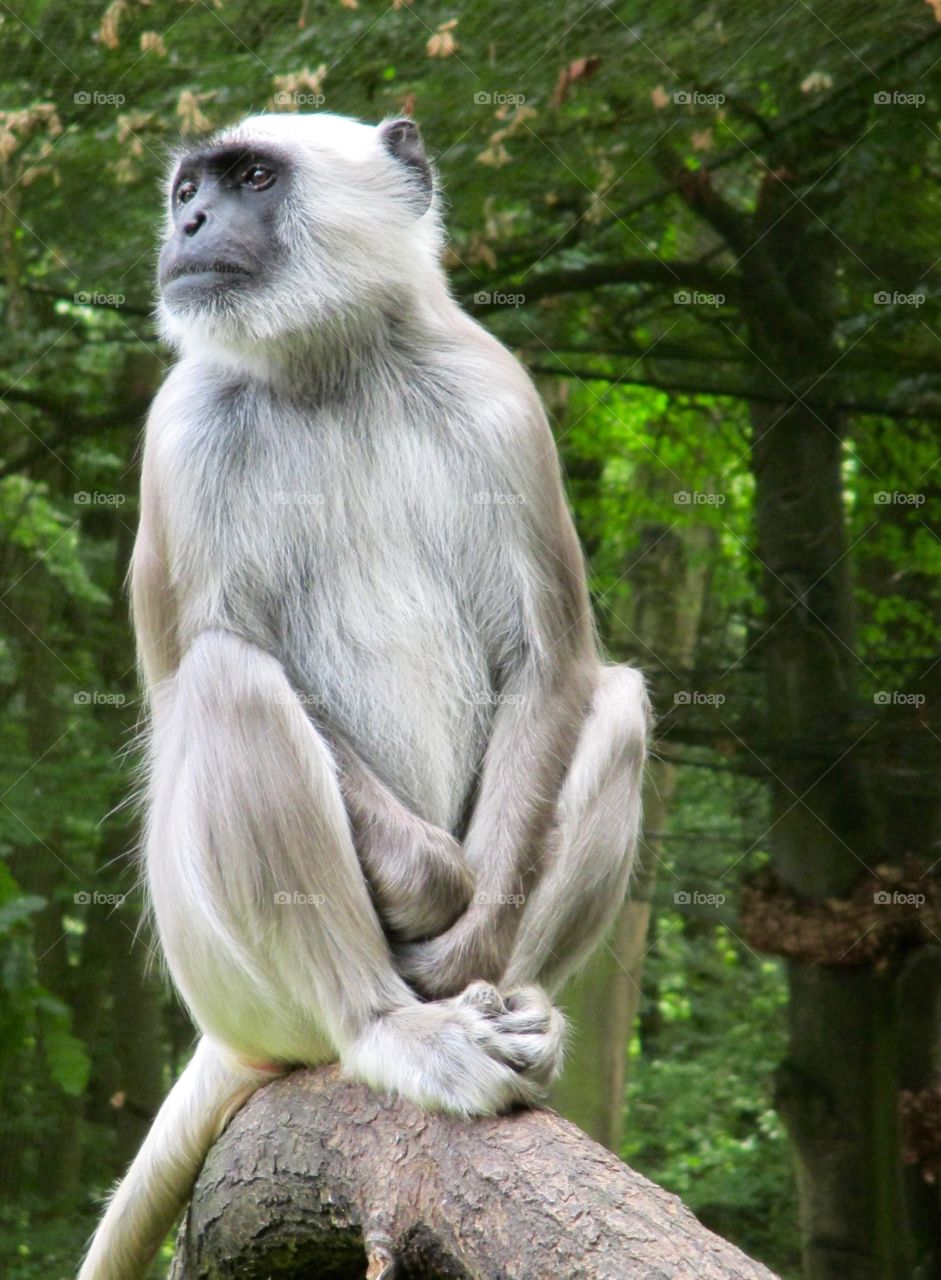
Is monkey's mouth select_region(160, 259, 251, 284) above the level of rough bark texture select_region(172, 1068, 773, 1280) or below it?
above

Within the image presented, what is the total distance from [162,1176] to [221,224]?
2831 millimetres

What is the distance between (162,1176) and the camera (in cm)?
407

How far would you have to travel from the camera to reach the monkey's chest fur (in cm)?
421

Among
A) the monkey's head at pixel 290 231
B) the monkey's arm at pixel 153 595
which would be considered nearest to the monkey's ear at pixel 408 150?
the monkey's head at pixel 290 231

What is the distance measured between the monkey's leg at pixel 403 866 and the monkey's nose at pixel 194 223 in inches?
67.3

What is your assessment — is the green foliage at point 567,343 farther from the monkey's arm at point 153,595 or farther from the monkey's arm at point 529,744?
the monkey's arm at point 529,744

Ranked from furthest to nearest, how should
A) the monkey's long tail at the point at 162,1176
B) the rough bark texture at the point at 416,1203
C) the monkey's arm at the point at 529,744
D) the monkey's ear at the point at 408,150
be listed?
the monkey's ear at the point at 408,150 < the monkey's long tail at the point at 162,1176 < the monkey's arm at the point at 529,744 < the rough bark texture at the point at 416,1203

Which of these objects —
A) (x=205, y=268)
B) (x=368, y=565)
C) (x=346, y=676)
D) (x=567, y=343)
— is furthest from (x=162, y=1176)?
(x=567, y=343)

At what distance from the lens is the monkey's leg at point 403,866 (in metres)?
3.95

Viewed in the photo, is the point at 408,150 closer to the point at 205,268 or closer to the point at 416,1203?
the point at 205,268

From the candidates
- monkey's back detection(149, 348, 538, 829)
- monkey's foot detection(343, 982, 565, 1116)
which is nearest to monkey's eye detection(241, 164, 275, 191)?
monkey's back detection(149, 348, 538, 829)

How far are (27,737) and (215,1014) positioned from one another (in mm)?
5299

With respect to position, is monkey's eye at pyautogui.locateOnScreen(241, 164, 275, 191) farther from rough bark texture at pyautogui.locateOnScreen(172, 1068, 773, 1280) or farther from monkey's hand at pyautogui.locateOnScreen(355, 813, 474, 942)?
rough bark texture at pyautogui.locateOnScreen(172, 1068, 773, 1280)

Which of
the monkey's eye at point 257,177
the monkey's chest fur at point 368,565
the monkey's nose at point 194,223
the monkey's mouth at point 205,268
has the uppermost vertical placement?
the monkey's eye at point 257,177
